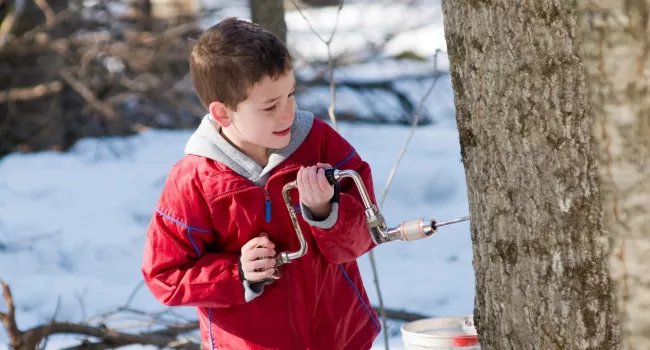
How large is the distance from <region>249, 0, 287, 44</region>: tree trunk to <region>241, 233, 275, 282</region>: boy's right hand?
7.13ft

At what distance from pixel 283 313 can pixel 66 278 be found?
3444 mm

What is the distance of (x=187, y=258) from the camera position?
2.39 metres

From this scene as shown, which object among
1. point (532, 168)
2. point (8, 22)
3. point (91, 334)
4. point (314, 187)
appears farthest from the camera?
point (8, 22)

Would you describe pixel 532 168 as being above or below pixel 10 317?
above

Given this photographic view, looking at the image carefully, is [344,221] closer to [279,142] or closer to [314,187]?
[314,187]

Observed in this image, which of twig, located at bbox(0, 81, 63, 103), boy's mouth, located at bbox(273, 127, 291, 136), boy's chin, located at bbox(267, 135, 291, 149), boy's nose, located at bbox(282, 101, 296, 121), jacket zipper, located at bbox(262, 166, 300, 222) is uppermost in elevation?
boy's nose, located at bbox(282, 101, 296, 121)

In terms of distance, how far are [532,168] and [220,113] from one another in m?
0.82

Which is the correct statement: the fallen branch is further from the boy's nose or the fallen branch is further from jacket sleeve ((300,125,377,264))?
the boy's nose

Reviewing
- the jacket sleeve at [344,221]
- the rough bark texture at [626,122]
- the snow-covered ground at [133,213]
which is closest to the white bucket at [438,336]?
the jacket sleeve at [344,221]

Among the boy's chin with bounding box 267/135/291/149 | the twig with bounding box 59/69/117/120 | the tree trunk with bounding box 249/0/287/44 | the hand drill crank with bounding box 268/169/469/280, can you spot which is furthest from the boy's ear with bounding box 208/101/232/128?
the twig with bounding box 59/69/117/120

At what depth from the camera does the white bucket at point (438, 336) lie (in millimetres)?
2465

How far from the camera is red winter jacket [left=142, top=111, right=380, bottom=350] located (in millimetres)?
2326

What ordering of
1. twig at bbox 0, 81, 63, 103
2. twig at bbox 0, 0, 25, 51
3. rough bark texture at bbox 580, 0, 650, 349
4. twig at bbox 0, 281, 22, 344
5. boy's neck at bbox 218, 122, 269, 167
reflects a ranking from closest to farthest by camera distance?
rough bark texture at bbox 580, 0, 650, 349, boy's neck at bbox 218, 122, 269, 167, twig at bbox 0, 281, 22, 344, twig at bbox 0, 0, 25, 51, twig at bbox 0, 81, 63, 103

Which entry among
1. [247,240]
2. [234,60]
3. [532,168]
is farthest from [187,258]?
[532,168]
